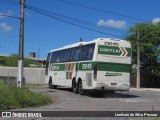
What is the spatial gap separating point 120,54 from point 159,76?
92.8 feet

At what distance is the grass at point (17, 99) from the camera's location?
1648cm

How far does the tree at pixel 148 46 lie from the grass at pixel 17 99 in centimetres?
3161

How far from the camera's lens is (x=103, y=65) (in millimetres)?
25203

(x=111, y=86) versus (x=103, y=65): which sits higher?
(x=103, y=65)

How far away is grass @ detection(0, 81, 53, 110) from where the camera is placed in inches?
649

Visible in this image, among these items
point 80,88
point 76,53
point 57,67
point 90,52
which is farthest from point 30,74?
point 90,52

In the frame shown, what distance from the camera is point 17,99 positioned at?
17.5 metres

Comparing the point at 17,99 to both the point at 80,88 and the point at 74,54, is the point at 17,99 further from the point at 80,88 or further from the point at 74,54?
the point at 74,54

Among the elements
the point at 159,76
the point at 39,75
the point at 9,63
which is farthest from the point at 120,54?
the point at 9,63

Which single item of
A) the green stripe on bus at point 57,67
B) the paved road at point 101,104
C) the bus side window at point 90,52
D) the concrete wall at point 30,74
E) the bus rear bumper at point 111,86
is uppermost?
the bus side window at point 90,52

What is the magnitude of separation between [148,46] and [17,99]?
111ft

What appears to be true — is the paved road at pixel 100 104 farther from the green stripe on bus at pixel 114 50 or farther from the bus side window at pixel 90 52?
the green stripe on bus at pixel 114 50

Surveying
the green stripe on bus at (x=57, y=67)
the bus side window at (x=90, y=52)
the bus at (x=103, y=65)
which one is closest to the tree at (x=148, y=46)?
the green stripe on bus at (x=57, y=67)

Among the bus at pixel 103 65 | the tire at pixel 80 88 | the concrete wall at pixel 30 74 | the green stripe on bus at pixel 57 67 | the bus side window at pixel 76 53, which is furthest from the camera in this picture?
the concrete wall at pixel 30 74
